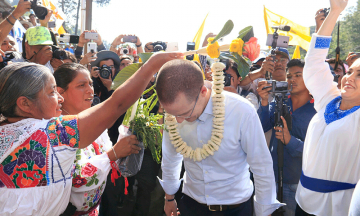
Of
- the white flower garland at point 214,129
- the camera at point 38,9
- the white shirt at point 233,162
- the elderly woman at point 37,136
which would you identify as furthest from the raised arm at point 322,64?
the camera at point 38,9

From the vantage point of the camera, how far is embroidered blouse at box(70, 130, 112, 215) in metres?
2.19

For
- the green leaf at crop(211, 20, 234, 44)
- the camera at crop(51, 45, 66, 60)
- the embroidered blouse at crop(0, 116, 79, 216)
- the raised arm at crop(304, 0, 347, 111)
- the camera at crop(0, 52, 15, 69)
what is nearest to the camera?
the embroidered blouse at crop(0, 116, 79, 216)

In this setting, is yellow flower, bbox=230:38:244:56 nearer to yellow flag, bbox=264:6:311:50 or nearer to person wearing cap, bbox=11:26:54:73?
person wearing cap, bbox=11:26:54:73

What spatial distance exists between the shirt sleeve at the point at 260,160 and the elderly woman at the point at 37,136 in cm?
103

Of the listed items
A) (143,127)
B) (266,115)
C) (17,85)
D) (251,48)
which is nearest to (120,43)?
(266,115)

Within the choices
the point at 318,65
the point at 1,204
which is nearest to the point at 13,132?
the point at 1,204

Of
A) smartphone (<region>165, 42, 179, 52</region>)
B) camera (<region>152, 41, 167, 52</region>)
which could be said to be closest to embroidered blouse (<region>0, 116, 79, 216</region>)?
smartphone (<region>165, 42, 179, 52</region>)

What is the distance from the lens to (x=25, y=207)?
5.53ft

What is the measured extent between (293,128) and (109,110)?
2574mm

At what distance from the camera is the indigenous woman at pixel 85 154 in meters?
2.22

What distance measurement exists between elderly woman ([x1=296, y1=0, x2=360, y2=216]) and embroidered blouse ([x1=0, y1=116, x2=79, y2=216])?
200 centimetres

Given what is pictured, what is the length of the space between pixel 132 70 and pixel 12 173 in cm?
116

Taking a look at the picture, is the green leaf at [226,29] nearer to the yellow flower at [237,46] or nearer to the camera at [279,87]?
the yellow flower at [237,46]

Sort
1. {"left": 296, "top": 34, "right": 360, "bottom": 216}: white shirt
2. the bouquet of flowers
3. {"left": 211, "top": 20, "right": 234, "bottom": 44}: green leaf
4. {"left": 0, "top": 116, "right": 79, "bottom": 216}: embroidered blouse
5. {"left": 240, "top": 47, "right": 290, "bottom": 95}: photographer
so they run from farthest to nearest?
{"left": 240, "top": 47, "right": 290, "bottom": 95}: photographer < the bouquet of flowers < {"left": 296, "top": 34, "right": 360, "bottom": 216}: white shirt < {"left": 211, "top": 20, "right": 234, "bottom": 44}: green leaf < {"left": 0, "top": 116, "right": 79, "bottom": 216}: embroidered blouse
